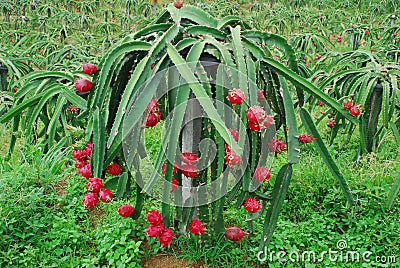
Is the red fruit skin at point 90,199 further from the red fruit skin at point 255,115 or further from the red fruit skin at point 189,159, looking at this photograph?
the red fruit skin at point 255,115

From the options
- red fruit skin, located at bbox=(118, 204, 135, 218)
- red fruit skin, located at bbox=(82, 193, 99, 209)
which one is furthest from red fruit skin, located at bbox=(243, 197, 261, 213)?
red fruit skin, located at bbox=(82, 193, 99, 209)

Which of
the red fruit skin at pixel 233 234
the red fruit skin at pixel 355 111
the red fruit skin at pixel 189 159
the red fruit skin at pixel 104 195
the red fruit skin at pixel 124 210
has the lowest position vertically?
the red fruit skin at pixel 233 234

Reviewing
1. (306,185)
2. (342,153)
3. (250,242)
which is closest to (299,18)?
(342,153)

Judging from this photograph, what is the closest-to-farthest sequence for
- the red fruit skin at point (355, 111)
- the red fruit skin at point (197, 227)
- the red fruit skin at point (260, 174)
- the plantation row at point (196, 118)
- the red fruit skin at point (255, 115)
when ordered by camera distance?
1. the red fruit skin at point (255, 115)
2. the plantation row at point (196, 118)
3. the red fruit skin at point (260, 174)
4. the red fruit skin at point (197, 227)
5. the red fruit skin at point (355, 111)

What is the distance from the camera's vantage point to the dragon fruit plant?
146cm

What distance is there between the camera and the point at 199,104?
5.43 feet

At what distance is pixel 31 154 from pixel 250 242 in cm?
151

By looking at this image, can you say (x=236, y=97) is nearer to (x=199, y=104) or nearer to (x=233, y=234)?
(x=199, y=104)

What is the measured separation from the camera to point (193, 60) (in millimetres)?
1516

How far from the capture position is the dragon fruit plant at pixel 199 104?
146 cm

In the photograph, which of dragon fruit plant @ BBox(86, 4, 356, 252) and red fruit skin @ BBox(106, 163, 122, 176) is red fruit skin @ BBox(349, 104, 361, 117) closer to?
dragon fruit plant @ BBox(86, 4, 356, 252)

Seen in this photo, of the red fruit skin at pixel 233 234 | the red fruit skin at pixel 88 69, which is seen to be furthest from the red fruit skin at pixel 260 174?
the red fruit skin at pixel 88 69

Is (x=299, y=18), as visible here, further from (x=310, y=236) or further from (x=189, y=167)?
(x=189, y=167)

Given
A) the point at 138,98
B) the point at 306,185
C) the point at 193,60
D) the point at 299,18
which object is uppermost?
the point at 299,18
